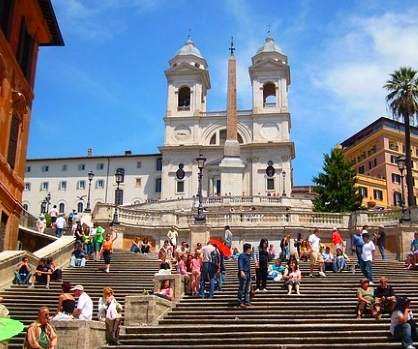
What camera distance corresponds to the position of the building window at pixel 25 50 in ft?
85.0

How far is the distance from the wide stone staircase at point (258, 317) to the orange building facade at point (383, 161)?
69147 mm

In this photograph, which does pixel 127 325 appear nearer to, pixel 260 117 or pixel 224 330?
pixel 224 330

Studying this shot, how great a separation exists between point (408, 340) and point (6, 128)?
18100mm

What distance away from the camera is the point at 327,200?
2089 inches

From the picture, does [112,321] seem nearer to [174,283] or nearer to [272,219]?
[174,283]

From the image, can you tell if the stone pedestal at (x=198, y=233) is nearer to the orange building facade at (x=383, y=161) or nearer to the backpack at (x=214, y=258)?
the backpack at (x=214, y=258)

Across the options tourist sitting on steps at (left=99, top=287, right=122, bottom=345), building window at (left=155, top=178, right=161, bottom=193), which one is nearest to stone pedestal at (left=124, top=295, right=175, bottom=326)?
tourist sitting on steps at (left=99, top=287, right=122, bottom=345)

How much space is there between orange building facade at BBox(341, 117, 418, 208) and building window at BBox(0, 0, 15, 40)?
69.3 meters

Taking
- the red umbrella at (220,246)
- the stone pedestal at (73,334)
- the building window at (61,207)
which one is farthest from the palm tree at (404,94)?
the building window at (61,207)

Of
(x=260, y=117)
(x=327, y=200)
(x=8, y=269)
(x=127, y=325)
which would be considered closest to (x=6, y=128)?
(x=8, y=269)

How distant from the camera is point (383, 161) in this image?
91625mm

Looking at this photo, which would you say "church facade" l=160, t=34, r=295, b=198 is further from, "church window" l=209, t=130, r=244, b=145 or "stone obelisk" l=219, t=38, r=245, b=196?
"stone obelisk" l=219, t=38, r=245, b=196

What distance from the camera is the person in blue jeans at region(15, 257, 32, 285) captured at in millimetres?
20188

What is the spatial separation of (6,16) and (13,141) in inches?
205
